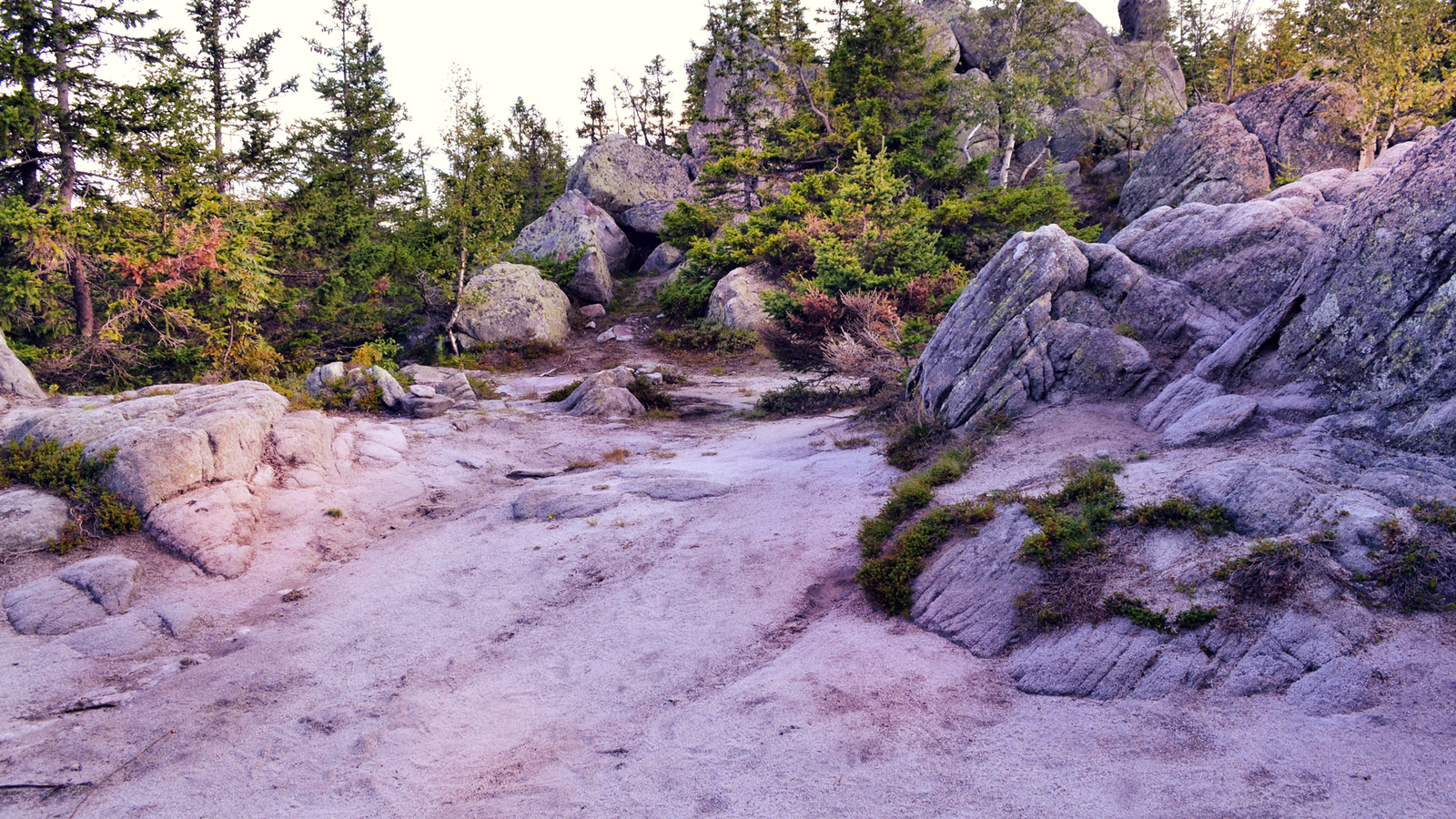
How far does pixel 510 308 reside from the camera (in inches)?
1209

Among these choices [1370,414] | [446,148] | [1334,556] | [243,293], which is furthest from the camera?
[446,148]

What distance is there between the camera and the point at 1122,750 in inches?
193

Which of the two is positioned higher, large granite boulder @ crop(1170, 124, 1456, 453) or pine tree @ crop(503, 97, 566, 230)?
pine tree @ crop(503, 97, 566, 230)

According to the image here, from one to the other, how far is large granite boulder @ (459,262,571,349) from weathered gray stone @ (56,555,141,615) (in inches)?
822

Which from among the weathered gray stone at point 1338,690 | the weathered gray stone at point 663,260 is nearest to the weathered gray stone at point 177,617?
the weathered gray stone at point 1338,690

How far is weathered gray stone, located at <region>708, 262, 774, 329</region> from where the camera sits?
30.2m

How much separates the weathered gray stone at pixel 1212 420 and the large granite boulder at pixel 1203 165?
21.4 metres

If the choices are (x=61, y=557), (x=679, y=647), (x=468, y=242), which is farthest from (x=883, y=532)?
A: (x=468, y=242)

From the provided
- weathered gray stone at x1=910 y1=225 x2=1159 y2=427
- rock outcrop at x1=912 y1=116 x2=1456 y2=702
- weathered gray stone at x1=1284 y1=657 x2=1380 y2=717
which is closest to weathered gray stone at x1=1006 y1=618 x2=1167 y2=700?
rock outcrop at x1=912 y1=116 x2=1456 y2=702

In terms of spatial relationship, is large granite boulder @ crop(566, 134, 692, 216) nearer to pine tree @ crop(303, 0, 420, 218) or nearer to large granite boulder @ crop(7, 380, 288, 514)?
pine tree @ crop(303, 0, 420, 218)

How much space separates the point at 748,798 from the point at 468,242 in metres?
28.1

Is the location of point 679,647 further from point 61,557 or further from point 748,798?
point 61,557

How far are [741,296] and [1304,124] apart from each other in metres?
23.4

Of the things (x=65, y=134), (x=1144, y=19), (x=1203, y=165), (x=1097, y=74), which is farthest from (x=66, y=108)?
(x=1144, y=19)
